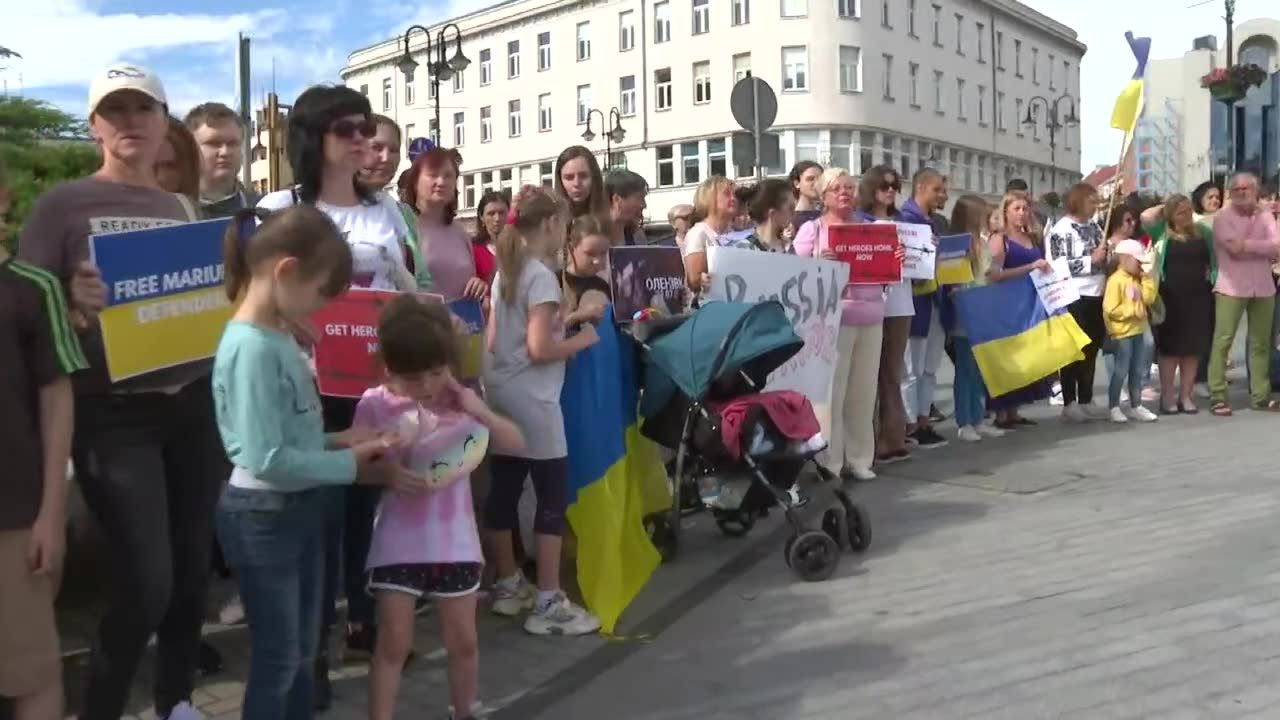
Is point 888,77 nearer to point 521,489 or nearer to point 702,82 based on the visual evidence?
point 702,82

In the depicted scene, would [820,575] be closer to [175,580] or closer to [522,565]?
[522,565]

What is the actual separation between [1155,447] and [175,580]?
7.20 m

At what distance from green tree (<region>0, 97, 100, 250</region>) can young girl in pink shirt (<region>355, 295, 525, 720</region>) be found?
2.45 m

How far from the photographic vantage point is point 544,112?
56156 mm

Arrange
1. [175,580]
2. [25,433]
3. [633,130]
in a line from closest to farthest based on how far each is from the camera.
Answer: [25,433]
[175,580]
[633,130]

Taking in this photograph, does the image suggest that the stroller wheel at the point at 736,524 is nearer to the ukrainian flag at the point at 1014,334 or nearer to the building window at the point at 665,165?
the ukrainian flag at the point at 1014,334

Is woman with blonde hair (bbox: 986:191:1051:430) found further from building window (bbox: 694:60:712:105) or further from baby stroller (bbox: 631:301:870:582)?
building window (bbox: 694:60:712:105)

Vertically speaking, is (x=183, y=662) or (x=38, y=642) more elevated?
(x=38, y=642)

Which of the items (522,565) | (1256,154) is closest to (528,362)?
(522,565)

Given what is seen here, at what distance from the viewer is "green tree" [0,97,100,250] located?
6.90 m

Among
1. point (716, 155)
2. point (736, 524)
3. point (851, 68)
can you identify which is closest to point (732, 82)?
point (716, 155)

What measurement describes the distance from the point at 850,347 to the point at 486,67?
5408 centimetres

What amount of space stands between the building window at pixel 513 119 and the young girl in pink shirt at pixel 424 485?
181 ft

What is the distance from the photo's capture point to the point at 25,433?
292cm
